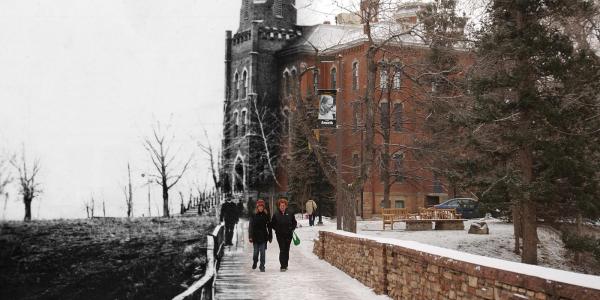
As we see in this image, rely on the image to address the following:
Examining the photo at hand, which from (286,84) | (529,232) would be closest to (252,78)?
(286,84)

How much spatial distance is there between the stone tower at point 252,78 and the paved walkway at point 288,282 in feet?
93.1

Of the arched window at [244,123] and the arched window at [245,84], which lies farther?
the arched window at [245,84]

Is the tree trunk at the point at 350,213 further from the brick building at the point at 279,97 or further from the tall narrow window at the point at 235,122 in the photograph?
the tall narrow window at the point at 235,122

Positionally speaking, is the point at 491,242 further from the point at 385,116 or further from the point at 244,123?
the point at 244,123

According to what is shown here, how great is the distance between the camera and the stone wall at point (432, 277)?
14.6ft

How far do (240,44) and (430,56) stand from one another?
77.6 feet

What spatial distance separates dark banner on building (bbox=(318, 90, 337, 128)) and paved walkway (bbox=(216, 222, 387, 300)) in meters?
3.66

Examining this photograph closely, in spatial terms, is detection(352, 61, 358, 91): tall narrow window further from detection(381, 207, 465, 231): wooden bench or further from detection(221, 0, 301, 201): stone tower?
detection(381, 207, 465, 231): wooden bench

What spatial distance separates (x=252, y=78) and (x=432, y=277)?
39.6 metres

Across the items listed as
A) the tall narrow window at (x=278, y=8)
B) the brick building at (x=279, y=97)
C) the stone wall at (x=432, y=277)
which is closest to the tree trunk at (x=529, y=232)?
the stone wall at (x=432, y=277)

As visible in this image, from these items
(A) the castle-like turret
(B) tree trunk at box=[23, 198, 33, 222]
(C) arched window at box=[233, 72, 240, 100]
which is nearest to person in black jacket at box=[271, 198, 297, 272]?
(B) tree trunk at box=[23, 198, 33, 222]

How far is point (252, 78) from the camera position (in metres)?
45.6

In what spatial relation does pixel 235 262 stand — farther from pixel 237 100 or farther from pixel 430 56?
pixel 237 100

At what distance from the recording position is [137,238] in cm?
3225
